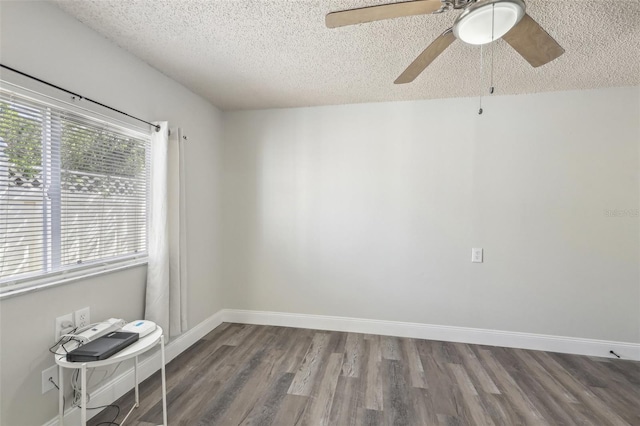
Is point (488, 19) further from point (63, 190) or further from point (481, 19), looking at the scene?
point (63, 190)

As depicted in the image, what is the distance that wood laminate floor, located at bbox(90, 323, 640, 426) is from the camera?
5.47 feet

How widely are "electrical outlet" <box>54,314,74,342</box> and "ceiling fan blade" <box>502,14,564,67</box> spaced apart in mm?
2780

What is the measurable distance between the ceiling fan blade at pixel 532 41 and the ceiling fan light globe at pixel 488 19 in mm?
69

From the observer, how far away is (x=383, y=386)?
1.95m

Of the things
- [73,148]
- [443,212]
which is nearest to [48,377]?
[73,148]

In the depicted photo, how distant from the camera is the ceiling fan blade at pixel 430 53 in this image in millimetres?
1316

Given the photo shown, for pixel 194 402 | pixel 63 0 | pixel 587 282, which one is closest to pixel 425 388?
pixel 194 402

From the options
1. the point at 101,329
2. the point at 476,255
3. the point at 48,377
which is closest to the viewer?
the point at 48,377

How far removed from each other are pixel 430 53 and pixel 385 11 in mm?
419

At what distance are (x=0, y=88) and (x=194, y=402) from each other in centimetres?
208

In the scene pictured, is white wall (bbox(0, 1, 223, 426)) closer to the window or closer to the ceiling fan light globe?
the window

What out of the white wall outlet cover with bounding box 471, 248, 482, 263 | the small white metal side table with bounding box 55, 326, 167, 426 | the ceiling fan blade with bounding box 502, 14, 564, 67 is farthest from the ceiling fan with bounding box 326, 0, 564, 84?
the small white metal side table with bounding box 55, 326, 167, 426

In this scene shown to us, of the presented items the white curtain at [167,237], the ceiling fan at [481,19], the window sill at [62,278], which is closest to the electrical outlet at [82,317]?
the window sill at [62,278]

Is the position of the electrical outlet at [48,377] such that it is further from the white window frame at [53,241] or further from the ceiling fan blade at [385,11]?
the ceiling fan blade at [385,11]
